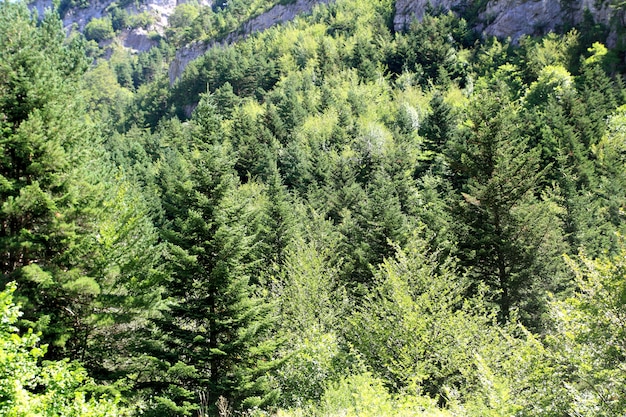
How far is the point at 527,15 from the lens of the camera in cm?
6375

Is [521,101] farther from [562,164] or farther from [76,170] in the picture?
[76,170]

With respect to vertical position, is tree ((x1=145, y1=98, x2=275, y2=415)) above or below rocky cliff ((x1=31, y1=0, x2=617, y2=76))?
below

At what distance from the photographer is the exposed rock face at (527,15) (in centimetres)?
5778

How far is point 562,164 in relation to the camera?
112ft

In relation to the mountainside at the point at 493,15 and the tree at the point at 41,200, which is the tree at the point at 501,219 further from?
the mountainside at the point at 493,15

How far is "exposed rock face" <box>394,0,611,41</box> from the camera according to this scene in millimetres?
57781

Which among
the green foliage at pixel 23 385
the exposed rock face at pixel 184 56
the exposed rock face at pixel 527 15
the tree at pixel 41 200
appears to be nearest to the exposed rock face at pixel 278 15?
the exposed rock face at pixel 184 56

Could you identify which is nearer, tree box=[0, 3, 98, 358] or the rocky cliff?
tree box=[0, 3, 98, 358]

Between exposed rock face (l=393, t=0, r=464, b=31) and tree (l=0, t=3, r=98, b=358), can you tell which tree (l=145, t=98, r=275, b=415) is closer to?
tree (l=0, t=3, r=98, b=358)

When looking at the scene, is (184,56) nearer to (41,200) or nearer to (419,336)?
(41,200)

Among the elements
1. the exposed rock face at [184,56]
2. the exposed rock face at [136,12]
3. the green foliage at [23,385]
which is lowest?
the green foliage at [23,385]

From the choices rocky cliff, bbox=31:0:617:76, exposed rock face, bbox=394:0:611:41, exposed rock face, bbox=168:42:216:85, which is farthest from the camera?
exposed rock face, bbox=168:42:216:85

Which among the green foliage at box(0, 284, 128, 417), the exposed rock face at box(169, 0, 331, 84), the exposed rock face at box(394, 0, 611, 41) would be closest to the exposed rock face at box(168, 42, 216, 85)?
the exposed rock face at box(169, 0, 331, 84)

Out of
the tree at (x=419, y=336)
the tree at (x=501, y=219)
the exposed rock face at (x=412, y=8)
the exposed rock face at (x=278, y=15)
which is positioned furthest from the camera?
the exposed rock face at (x=278, y=15)
